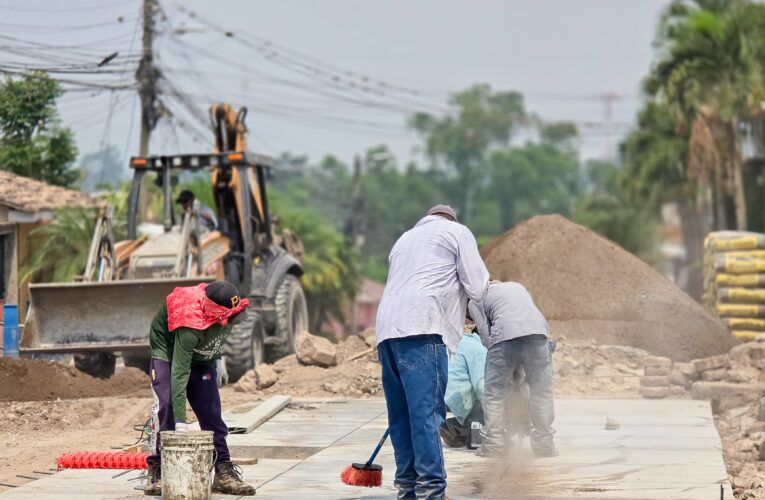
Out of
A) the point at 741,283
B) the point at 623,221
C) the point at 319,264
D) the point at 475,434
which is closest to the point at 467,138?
the point at 623,221

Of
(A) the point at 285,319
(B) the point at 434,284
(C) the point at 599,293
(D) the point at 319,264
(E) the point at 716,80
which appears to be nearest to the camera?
(B) the point at 434,284

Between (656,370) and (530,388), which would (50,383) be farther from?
(656,370)

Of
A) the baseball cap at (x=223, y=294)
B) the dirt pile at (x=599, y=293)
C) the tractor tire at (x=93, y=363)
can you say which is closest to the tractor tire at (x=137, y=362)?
the tractor tire at (x=93, y=363)

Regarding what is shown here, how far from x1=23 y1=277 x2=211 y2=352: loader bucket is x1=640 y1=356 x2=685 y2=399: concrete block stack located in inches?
227

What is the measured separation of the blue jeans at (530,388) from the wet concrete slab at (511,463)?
0.19m

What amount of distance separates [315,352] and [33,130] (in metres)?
A: 7.99

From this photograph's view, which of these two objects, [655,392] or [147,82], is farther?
[147,82]

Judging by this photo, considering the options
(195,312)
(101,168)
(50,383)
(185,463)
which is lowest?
(50,383)

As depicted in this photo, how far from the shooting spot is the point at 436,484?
8258mm

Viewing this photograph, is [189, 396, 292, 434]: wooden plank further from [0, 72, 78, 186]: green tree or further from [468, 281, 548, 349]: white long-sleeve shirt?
[0, 72, 78, 186]: green tree

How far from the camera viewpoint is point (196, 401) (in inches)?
360

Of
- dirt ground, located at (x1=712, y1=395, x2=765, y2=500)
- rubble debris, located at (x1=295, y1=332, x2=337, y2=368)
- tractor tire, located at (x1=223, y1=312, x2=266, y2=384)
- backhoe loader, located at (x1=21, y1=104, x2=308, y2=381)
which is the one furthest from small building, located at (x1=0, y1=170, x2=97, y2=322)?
dirt ground, located at (x1=712, y1=395, x2=765, y2=500)

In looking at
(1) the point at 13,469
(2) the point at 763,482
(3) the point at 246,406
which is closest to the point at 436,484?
(2) the point at 763,482

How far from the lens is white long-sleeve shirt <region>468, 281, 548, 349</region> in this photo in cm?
1095
